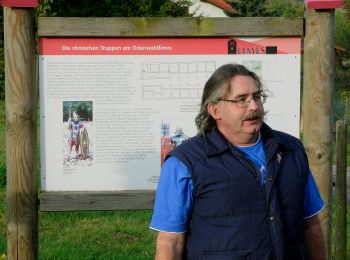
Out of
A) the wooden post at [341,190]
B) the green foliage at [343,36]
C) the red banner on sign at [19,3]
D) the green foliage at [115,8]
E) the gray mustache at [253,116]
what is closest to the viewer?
the gray mustache at [253,116]

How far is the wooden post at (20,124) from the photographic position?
4.15 m

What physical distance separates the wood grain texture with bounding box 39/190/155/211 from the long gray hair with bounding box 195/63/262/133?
1.29m

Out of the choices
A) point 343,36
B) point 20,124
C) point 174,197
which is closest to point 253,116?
point 174,197

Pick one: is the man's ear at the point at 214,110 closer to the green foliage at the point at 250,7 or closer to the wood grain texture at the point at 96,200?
the wood grain texture at the point at 96,200

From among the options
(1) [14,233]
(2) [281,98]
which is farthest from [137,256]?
(2) [281,98]

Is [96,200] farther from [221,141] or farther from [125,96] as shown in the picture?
[221,141]

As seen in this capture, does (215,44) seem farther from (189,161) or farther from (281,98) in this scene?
(189,161)

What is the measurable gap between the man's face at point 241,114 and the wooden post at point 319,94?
54.7 inches

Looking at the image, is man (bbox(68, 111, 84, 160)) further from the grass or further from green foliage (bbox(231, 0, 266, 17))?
green foliage (bbox(231, 0, 266, 17))

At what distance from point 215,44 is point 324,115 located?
2.66 feet

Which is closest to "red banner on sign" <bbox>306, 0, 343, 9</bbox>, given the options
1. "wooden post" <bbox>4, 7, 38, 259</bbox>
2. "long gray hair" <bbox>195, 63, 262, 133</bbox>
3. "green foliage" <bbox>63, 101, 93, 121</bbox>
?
"long gray hair" <bbox>195, 63, 262, 133</bbox>

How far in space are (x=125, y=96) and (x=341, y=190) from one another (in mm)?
1928

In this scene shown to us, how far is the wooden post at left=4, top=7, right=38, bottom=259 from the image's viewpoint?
4.15m

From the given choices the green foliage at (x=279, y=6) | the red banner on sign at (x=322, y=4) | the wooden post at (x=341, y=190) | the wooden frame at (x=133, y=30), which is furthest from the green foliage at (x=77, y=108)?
the green foliage at (x=279, y=6)
